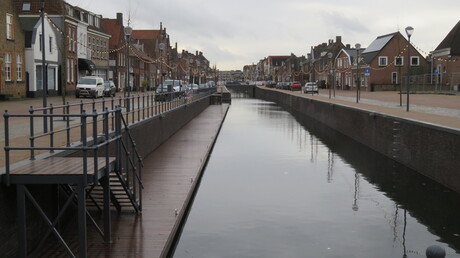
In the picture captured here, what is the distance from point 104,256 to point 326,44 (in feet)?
424

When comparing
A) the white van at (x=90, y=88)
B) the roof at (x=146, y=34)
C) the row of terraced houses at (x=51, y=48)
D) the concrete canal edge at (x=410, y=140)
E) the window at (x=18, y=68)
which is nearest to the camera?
the concrete canal edge at (x=410, y=140)

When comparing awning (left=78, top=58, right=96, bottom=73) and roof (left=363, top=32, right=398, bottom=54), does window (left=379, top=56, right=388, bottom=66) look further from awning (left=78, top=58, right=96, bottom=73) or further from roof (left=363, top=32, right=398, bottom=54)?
awning (left=78, top=58, right=96, bottom=73)

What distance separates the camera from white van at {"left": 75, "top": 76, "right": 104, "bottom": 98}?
1697 inches

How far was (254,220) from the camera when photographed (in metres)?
12.8

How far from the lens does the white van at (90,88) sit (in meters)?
43.1

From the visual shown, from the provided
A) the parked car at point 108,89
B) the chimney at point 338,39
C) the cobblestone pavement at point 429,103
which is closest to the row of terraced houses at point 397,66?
the cobblestone pavement at point 429,103

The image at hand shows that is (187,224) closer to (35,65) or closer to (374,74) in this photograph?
(35,65)

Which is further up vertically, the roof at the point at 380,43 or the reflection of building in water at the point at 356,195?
the roof at the point at 380,43

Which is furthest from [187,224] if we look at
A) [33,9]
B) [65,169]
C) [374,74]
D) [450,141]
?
[374,74]

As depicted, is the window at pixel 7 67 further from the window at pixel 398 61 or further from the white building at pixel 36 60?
the window at pixel 398 61

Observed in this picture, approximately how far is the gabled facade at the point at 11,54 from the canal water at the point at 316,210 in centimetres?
2073

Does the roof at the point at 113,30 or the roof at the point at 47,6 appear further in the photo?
the roof at the point at 113,30

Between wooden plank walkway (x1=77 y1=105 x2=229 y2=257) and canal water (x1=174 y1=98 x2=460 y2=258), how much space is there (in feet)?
1.96

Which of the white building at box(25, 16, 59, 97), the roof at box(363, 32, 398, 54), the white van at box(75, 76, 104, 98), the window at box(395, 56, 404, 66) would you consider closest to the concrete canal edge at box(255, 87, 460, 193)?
the window at box(395, 56, 404, 66)
